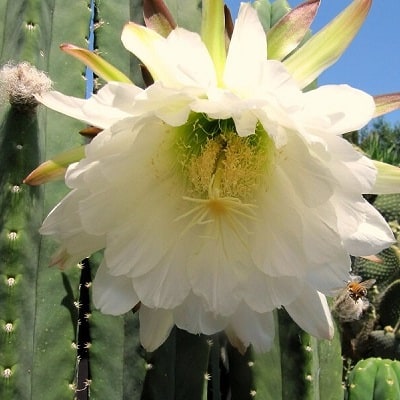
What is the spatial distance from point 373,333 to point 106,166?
2.12 meters

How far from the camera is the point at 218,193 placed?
2.55 feet

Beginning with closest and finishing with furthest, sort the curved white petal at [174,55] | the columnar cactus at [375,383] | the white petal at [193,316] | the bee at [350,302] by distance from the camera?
the curved white petal at [174,55] → the white petal at [193,316] → the bee at [350,302] → the columnar cactus at [375,383]

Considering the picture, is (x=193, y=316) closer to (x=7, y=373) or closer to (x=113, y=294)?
(x=113, y=294)

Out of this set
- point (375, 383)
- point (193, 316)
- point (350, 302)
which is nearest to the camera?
point (193, 316)

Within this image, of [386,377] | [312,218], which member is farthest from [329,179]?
[386,377]

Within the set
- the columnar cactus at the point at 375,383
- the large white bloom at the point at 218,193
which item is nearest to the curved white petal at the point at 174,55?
the large white bloom at the point at 218,193

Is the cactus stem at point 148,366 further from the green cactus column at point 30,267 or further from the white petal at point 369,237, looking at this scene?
the white petal at point 369,237

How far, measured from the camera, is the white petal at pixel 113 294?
2.48 feet

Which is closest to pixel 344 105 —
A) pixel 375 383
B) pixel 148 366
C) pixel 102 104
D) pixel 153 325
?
pixel 102 104

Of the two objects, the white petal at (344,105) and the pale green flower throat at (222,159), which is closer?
the white petal at (344,105)

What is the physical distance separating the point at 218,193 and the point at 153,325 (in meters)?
0.18

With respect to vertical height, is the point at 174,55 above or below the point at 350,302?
above

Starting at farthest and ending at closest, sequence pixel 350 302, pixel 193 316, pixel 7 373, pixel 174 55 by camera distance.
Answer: pixel 350 302, pixel 7 373, pixel 193 316, pixel 174 55

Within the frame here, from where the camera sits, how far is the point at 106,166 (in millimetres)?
698
